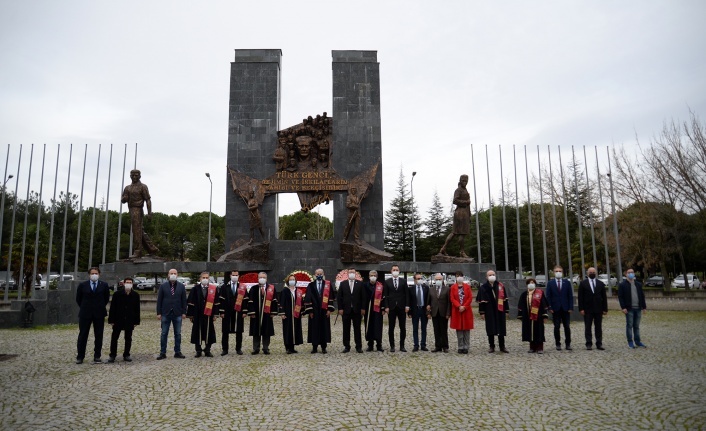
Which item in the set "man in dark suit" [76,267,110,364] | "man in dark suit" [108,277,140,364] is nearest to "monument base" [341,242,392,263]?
"man in dark suit" [108,277,140,364]

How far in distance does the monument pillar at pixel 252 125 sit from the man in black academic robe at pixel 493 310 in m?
12.3

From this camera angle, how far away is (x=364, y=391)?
23.8 feet

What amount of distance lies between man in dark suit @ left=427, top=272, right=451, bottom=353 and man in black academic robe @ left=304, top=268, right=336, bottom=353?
7.68 ft

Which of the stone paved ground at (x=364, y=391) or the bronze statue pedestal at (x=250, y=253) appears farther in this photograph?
the bronze statue pedestal at (x=250, y=253)

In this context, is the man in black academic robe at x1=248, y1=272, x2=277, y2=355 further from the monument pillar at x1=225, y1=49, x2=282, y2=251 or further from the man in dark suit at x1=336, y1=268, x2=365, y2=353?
the monument pillar at x1=225, y1=49, x2=282, y2=251

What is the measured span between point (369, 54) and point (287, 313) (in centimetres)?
1569

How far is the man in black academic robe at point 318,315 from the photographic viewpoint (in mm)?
11125

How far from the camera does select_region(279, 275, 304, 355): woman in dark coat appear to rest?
11201 millimetres

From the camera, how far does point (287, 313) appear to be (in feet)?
37.2

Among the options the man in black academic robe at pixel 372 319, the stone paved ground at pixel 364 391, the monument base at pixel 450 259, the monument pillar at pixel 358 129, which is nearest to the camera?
the stone paved ground at pixel 364 391

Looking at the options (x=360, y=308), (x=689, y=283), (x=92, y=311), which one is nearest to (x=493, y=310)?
(x=360, y=308)

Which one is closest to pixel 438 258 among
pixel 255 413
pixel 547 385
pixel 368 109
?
pixel 368 109

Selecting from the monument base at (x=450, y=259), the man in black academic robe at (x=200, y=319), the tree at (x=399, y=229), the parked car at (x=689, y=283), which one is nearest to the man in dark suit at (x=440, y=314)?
the man in black academic robe at (x=200, y=319)

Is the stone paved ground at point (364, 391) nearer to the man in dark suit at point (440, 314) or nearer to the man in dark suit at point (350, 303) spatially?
the man in dark suit at point (440, 314)
